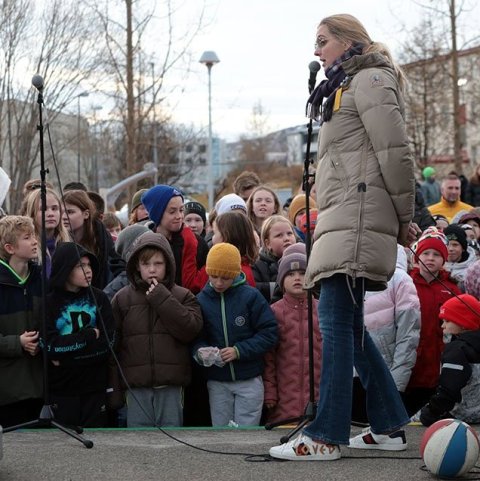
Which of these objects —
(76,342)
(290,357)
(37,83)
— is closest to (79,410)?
(76,342)

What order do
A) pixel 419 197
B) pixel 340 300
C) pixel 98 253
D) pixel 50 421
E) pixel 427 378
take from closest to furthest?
pixel 340 300, pixel 50 421, pixel 427 378, pixel 98 253, pixel 419 197

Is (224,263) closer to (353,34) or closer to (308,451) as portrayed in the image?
(308,451)

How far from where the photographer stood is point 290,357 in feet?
24.5

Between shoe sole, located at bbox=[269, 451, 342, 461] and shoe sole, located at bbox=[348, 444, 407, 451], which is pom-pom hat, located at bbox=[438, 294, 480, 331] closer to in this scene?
shoe sole, located at bbox=[348, 444, 407, 451]

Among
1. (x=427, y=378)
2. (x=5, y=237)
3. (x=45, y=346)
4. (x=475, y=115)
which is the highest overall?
(x=475, y=115)

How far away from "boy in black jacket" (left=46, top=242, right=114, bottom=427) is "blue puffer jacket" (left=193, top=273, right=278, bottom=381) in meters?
0.68

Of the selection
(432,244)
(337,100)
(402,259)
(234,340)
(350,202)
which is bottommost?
(234,340)

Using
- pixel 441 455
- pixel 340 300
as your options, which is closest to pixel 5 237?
pixel 340 300

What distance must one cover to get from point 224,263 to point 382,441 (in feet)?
6.56

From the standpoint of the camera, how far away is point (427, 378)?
804 centimetres

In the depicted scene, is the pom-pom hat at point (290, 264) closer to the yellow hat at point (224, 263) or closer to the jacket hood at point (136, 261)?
the yellow hat at point (224, 263)

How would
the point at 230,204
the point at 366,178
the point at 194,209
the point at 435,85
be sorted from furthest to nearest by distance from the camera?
the point at 435,85
the point at 194,209
the point at 230,204
the point at 366,178

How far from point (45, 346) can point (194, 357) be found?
1280 millimetres

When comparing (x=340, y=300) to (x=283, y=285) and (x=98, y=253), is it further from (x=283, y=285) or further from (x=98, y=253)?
(x=98, y=253)
